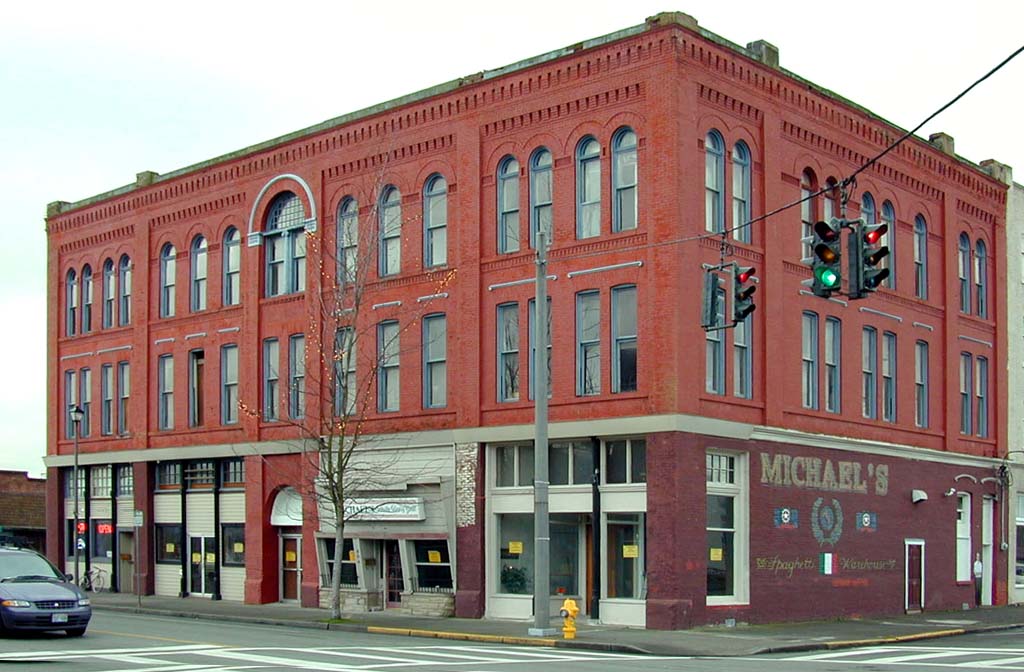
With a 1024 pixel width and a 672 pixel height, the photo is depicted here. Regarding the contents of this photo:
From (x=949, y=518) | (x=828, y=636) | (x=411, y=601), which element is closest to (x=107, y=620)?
(x=411, y=601)

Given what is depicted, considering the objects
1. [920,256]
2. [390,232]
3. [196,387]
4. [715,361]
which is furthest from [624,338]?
[196,387]

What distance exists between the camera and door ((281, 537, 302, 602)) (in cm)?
3941

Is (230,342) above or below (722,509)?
above

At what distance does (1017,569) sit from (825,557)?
1170 cm

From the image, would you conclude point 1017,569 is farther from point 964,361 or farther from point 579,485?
point 579,485

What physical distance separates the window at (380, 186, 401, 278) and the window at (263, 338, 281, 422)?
16.0 feet

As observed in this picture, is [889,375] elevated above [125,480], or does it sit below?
above

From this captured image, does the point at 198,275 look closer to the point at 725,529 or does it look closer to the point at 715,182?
the point at 715,182

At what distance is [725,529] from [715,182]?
7.80m

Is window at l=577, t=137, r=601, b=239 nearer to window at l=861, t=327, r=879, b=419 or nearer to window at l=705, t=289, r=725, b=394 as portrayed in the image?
window at l=705, t=289, r=725, b=394

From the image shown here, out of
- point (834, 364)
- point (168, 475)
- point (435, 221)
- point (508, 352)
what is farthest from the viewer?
point (168, 475)

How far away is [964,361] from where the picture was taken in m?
41.4

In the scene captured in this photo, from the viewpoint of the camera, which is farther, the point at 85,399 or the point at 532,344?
the point at 85,399

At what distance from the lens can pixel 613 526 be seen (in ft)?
103
